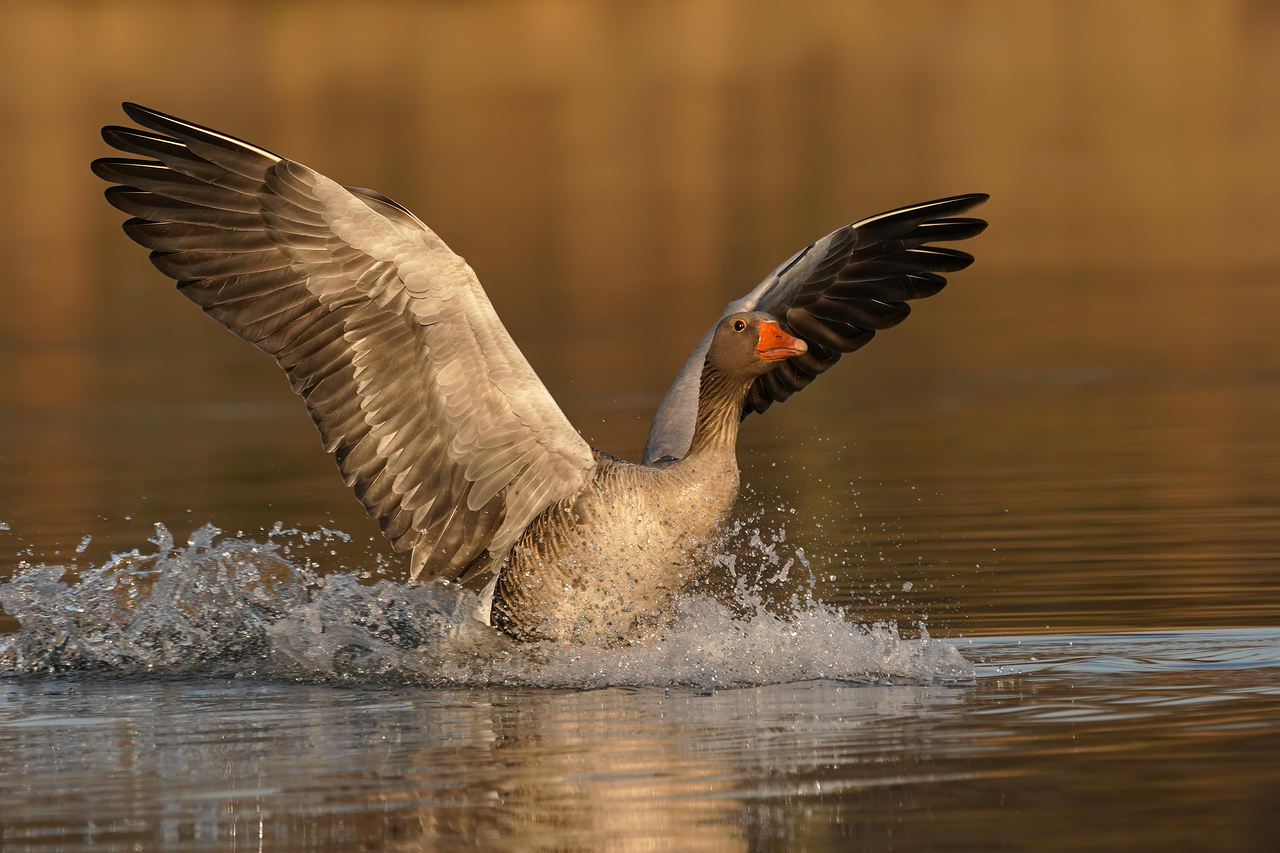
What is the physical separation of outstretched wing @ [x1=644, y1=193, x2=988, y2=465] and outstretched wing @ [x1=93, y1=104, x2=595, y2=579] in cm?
120

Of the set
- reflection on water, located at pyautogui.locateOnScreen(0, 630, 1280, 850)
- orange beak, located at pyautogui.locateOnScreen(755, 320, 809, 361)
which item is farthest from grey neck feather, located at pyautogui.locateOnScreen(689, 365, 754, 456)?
reflection on water, located at pyautogui.locateOnScreen(0, 630, 1280, 850)

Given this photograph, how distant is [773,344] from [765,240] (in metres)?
21.2

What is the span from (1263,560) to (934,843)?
5.65 metres

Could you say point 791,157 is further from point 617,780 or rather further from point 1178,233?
point 617,780

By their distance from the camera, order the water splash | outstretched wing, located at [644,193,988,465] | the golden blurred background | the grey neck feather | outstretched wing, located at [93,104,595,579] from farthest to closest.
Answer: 1. the golden blurred background
2. outstretched wing, located at [644,193,988,465]
3. the grey neck feather
4. outstretched wing, located at [93,104,595,579]
5. the water splash

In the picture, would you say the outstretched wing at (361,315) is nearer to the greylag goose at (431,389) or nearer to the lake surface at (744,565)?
the greylag goose at (431,389)

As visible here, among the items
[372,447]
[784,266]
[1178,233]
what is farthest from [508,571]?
[1178,233]

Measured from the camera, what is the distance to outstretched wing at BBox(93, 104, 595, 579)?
31.6 feet

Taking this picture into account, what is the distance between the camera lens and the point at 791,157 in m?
44.0

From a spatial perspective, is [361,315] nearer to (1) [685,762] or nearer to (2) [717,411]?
(2) [717,411]

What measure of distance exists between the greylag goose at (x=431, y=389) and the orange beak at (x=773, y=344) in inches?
0.4

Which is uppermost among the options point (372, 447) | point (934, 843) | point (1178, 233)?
point (1178, 233)

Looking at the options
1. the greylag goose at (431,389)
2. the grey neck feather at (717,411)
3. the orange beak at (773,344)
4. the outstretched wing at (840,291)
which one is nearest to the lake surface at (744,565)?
the greylag goose at (431,389)

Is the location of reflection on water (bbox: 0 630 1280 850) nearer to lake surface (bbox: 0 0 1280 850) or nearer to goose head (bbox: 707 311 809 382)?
lake surface (bbox: 0 0 1280 850)
